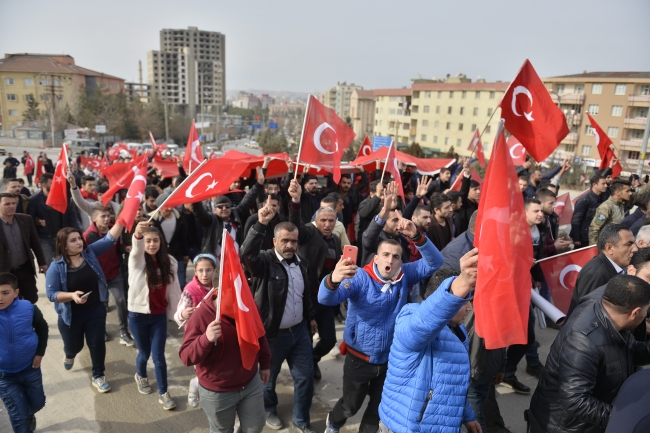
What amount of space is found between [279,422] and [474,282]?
2.78 meters

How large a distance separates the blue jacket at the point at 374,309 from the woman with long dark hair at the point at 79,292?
8.19 feet

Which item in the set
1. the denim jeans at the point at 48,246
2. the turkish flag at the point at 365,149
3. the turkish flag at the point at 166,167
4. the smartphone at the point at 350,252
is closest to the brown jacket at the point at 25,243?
the denim jeans at the point at 48,246

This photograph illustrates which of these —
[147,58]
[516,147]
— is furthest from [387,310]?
[147,58]

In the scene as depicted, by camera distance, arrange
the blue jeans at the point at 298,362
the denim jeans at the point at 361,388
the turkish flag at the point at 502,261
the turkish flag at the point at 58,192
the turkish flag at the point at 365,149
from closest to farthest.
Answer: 1. the turkish flag at the point at 502,261
2. the denim jeans at the point at 361,388
3. the blue jeans at the point at 298,362
4. the turkish flag at the point at 58,192
5. the turkish flag at the point at 365,149

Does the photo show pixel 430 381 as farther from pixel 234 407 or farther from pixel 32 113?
pixel 32 113

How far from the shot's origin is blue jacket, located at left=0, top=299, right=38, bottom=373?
3.53 meters

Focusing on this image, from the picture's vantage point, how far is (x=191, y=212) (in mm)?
6426

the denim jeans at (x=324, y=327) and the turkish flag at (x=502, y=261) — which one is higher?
the turkish flag at (x=502, y=261)

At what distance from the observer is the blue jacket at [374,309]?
3.51 metres

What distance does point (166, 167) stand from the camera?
11.5 metres

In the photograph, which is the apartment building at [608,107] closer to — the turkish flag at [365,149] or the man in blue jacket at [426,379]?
the turkish flag at [365,149]

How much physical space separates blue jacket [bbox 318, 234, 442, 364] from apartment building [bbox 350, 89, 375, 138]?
82.9 meters

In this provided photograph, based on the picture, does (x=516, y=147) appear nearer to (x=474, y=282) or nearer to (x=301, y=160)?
(x=301, y=160)

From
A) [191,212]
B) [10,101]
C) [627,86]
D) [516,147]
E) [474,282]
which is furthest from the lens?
[10,101]
